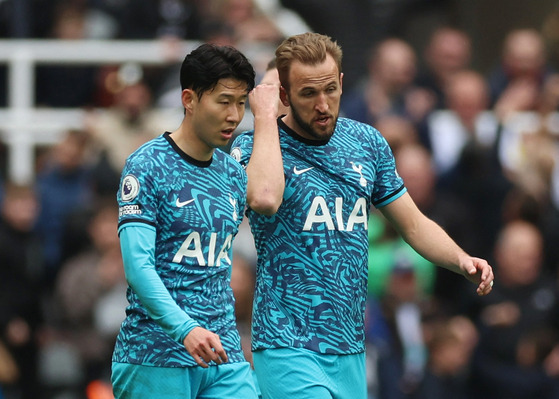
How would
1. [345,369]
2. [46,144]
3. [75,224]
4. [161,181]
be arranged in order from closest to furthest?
1. [161,181]
2. [345,369]
3. [75,224]
4. [46,144]

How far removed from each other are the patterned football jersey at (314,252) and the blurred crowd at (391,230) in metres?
2.91

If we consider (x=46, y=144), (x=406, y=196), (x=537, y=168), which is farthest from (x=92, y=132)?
(x=406, y=196)

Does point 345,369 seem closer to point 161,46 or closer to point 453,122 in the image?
point 453,122

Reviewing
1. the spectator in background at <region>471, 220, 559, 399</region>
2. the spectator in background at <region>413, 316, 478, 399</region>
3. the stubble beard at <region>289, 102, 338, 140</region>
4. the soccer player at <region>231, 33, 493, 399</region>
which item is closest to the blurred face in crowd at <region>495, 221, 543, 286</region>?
the spectator in background at <region>471, 220, 559, 399</region>

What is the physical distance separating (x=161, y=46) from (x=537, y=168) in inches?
146

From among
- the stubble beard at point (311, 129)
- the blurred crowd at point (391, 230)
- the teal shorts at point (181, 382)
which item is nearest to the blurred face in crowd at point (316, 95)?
the stubble beard at point (311, 129)

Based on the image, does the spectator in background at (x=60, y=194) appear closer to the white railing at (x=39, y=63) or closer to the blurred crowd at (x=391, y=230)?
the blurred crowd at (x=391, y=230)

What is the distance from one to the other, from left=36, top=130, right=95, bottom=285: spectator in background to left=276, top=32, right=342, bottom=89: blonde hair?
5217 millimetres

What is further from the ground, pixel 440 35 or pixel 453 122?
pixel 440 35

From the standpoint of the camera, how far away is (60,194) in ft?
36.4

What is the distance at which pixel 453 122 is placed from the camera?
11281 millimetres

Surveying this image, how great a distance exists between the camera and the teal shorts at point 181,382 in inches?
212

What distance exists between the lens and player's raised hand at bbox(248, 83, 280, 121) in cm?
590

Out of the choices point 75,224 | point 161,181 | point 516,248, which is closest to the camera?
point 161,181
